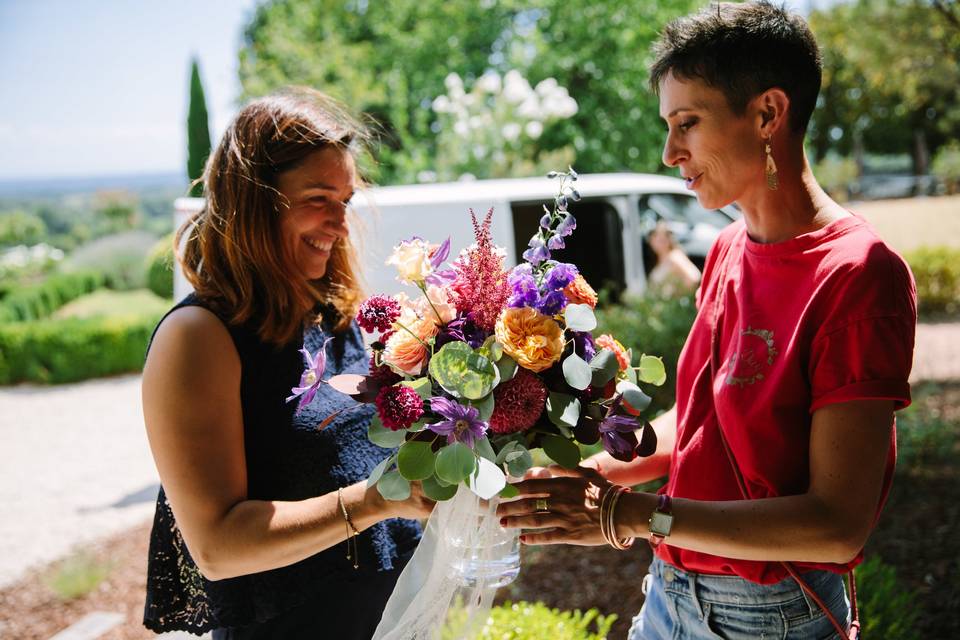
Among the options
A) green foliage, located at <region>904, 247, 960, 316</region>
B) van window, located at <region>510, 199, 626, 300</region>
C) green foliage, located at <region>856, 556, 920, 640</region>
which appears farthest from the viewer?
green foliage, located at <region>904, 247, 960, 316</region>

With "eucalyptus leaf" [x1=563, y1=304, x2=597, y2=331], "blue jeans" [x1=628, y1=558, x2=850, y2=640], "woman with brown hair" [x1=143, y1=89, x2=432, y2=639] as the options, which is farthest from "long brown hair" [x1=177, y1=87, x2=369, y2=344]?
"blue jeans" [x1=628, y1=558, x2=850, y2=640]

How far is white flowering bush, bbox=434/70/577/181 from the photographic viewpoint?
10227 mm

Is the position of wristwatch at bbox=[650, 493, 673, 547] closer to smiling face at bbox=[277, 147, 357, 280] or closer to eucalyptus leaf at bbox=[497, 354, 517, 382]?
eucalyptus leaf at bbox=[497, 354, 517, 382]

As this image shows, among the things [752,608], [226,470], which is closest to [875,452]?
[752,608]

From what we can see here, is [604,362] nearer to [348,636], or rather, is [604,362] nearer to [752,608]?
[752,608]

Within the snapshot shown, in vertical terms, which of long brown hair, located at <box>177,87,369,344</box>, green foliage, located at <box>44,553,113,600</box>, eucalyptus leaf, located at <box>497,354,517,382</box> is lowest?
green foliage, located at <box>44,553,113,600</box>

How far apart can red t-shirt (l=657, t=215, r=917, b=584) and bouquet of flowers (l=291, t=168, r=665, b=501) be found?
0.69 feet

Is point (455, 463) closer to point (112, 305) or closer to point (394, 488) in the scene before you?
point (394, 488)

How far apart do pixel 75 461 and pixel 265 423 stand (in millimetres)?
7840

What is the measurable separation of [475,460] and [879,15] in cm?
956

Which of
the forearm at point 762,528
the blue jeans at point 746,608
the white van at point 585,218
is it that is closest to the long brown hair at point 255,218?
the forearm at point 762,528

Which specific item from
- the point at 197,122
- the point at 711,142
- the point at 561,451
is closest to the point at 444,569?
the point at 561,451

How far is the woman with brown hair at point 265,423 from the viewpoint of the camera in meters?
1.48

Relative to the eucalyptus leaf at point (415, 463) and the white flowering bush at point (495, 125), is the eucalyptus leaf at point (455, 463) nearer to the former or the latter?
the eucalyptus leaf at point (415, 463)
